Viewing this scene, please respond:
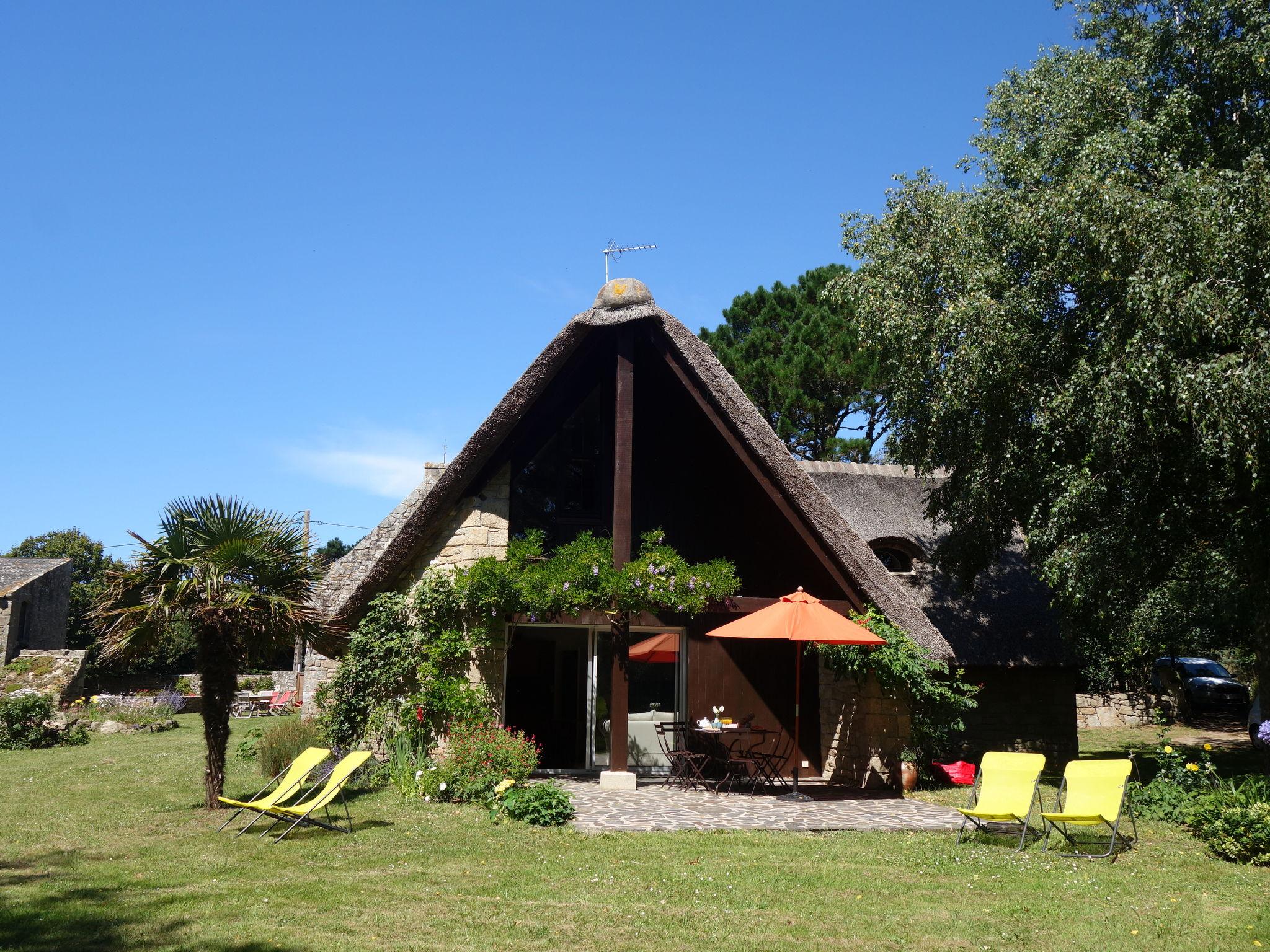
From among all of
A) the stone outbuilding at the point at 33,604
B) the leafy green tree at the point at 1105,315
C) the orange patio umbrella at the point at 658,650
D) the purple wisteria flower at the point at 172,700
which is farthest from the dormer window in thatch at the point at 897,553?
the stone outbuilding at the point at 33,604

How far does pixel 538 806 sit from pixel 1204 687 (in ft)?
67.7

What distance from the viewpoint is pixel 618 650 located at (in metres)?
10.6

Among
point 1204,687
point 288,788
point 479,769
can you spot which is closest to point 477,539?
point 479,769

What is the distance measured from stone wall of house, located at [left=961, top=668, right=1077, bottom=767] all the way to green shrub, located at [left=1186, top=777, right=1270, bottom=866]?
629 centimetres

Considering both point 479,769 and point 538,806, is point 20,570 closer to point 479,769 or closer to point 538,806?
point 479,769

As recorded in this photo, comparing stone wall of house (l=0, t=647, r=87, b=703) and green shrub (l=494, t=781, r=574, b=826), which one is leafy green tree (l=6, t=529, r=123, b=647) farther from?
green shrub (l=494, t=781, r=574, b=826)

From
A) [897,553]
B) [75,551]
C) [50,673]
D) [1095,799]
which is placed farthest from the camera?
[75,551]

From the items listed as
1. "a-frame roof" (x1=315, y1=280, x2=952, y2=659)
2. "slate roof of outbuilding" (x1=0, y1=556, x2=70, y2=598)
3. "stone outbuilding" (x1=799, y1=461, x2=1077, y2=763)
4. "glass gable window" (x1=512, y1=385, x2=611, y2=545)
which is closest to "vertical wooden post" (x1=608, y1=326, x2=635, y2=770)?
"a-frame roof" (x1=315, y1=280, x2=952, y2=659)

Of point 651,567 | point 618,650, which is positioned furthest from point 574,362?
point 618,650

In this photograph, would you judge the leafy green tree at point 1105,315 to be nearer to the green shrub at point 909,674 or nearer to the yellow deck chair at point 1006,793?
the green shrub at point 909,674

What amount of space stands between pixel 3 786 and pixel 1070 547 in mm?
12234

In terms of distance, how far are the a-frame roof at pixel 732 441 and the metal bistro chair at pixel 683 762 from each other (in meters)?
2.65

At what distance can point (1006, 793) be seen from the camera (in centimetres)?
803

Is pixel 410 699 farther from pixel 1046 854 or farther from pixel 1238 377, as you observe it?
pixel 1238 377
